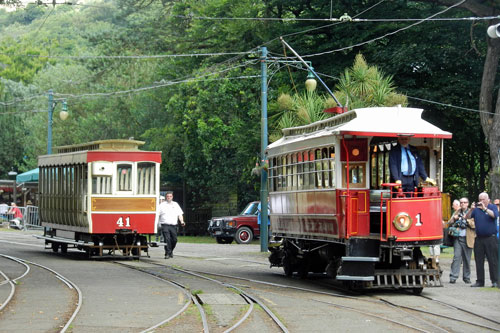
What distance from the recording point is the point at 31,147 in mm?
68812

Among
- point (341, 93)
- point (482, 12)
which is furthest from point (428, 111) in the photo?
point (341, 93)

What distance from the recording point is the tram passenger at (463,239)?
1925 cm

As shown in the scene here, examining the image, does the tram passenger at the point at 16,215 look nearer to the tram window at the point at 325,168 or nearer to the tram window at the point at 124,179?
the tram window at the point at 124,179

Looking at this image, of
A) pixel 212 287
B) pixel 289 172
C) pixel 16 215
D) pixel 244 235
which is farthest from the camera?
pixel 16 215

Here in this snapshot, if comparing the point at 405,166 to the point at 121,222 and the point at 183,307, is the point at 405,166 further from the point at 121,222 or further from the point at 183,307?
the point at 121,222

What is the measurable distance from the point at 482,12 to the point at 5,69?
70176 mm

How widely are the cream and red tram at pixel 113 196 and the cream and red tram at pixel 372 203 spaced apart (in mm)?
7721

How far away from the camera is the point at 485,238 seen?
18688 mm

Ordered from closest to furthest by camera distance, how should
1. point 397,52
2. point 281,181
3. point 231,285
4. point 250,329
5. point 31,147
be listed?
point 250,329 → point 231,285 → point 281,181 → point 397,52 → point 31,147

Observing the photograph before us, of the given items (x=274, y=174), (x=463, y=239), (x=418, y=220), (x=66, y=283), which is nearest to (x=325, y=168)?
(x=418, y=220)

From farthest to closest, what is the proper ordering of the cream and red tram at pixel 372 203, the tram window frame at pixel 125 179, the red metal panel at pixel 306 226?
the tram window frame at pixel 125 179
the red metal panel at pixel 306 226
the cream and red tram at pixel 372 203

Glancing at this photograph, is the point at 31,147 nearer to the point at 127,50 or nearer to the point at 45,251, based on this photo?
the point at 127,50

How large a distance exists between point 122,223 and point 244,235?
1362cm

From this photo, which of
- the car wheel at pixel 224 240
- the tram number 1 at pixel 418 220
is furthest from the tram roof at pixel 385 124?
the car wheel at pixel 224 240
